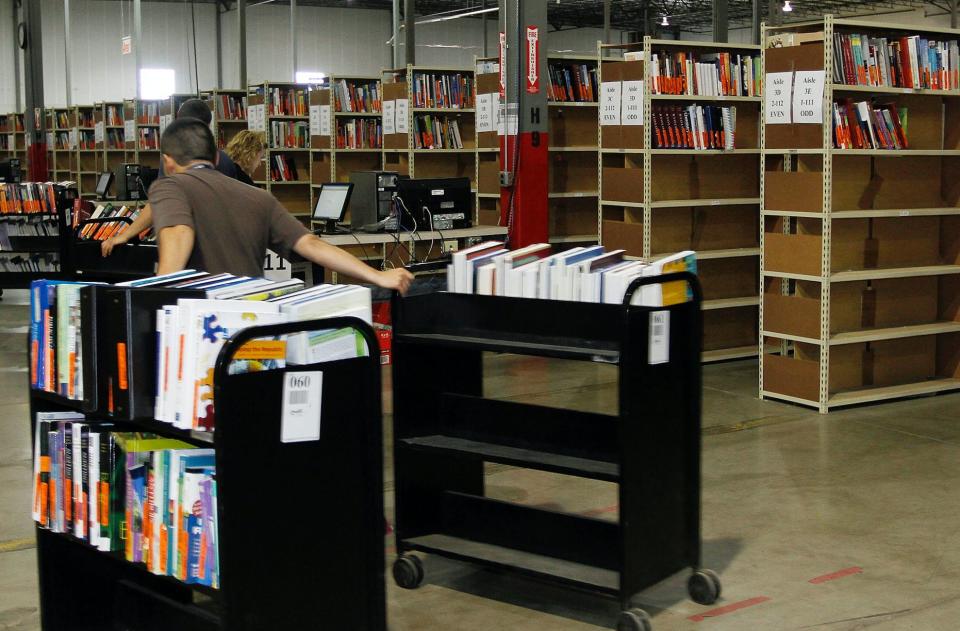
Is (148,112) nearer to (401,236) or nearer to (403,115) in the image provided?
(403,115)

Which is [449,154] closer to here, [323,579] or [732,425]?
[732,425]

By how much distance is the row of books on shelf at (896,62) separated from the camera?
620 cm

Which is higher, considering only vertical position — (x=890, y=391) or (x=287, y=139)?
(x=287, y=139)

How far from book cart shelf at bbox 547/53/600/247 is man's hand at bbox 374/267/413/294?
17.5 feet

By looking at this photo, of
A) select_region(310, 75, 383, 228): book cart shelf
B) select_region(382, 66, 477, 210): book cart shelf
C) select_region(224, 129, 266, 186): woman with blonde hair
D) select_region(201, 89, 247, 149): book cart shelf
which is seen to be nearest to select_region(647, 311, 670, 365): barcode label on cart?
select_region(224, 129, 266, 186): woman with blonde hair

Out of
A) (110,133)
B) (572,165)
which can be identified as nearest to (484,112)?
(572,165)

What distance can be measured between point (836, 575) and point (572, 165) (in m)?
5.27

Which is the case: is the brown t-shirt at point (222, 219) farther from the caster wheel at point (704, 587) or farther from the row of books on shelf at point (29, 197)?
the row of books on shelf at point (29, 197)

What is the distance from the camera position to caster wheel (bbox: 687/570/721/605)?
3.57 metres

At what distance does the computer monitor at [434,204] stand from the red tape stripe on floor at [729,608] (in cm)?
407

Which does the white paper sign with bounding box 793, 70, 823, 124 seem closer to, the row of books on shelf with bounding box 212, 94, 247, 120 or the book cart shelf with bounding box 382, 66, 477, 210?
the book cart shelf with bounding box 382, 66, 477, 210

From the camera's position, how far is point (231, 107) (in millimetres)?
15109

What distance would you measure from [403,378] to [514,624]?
86cm

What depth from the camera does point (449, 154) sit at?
10883 mm
